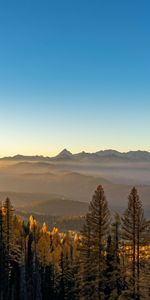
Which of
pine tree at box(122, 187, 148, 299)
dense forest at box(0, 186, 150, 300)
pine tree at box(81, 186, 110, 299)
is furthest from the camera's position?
pine tree at box(81, 186, 110, 299)

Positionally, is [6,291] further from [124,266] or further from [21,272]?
[124,266]

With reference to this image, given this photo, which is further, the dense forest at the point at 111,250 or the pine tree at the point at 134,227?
the dense forest at the point at 111,250

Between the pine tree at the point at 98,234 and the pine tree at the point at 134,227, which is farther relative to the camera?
the pine tree at the point at 98,234

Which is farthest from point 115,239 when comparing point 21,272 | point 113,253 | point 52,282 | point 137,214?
point 52,282

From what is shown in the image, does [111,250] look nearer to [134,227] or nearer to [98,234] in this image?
[98,234]

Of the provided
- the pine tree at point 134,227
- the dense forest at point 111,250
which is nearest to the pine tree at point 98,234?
the dense forest at point 111,250

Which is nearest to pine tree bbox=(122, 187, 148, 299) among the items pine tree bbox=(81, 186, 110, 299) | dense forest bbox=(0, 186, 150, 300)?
dense forest bbox=(0, 186, 150, 300)

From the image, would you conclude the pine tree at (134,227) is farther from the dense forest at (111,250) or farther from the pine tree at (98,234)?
the pine tree at (98,234)

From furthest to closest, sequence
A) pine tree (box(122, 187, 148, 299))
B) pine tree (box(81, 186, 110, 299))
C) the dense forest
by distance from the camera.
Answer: pine tree (box(81, 186, 110, 299)), the dense forest, pine tree (box(122, 187, 148, 299))

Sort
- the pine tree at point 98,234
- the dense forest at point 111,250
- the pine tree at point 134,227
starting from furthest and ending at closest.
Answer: the pine tree at point 98,234 < the dense forest at point 111,250 < the pine tree at point 134,227

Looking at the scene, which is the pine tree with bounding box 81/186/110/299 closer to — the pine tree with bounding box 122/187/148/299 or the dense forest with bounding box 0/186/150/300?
the dense forest with bounding box 0/186/150/300

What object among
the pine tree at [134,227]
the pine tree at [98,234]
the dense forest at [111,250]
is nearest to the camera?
the pine tree at [134,227]

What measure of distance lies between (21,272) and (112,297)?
50842mm

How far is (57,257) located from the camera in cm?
11019
